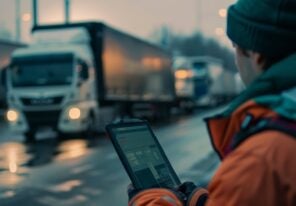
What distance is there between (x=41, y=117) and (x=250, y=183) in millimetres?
19742

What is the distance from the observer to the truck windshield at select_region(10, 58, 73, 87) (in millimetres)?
20750

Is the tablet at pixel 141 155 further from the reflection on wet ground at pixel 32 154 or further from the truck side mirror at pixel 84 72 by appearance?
the truck side mirror at pixel 84 72

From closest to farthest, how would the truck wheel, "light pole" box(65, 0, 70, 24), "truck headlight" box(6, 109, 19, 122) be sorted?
"truck headlight" box(6, 109, 19, 122), the truck wheel, "light pole" box(65, 0, 70, 24)

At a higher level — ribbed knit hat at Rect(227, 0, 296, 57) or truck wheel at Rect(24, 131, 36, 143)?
ribbed knit hat at Rect(227, 0, 296, 57)

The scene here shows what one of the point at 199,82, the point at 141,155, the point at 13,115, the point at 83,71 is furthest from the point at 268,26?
the point at 199,82

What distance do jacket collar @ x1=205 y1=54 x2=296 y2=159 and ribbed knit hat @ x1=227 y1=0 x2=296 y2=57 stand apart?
0.16 ft

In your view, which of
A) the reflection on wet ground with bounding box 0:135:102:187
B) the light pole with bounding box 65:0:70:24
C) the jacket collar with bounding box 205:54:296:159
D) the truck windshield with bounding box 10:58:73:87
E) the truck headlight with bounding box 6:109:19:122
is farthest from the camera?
the light pole with bounding box 65:0:70:24

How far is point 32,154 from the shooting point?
643 inches

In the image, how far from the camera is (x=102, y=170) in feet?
42.4

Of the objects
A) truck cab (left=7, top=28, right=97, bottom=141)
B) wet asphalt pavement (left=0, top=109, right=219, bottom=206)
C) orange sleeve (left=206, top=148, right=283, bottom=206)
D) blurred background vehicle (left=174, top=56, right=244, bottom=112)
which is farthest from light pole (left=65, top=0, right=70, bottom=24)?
orange sleeve (left=206, top=148, right=283, bottom=206)

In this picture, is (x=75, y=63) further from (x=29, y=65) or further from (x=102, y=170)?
(x=102, y=170)

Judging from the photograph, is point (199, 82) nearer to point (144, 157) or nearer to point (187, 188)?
point (144, 157)

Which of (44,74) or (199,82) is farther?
(199,82)

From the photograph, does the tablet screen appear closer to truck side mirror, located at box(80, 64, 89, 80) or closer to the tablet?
the tablet
